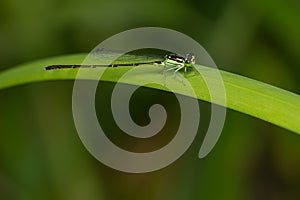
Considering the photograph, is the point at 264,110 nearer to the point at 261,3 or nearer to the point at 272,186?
the point at 261,3

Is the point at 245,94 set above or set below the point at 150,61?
below

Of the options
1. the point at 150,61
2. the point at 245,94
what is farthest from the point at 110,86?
the point at 245,94

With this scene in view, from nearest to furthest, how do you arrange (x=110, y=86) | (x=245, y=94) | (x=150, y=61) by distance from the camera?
(x=245, y=94)
(x=150, y=61)
(x=110, y=86)

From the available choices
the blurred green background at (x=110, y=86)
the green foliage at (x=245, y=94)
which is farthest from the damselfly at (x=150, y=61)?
the blurred green background at (x=110, y=86)

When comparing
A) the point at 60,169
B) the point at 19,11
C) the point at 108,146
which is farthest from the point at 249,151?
the point at 19,11

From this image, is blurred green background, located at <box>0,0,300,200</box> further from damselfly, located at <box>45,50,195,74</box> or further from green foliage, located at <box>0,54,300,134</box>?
green foliage, located at <box>0,54,300,134</box>

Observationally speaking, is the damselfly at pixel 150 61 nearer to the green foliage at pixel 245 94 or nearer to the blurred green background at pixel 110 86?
the green foliage at pixel 245 94

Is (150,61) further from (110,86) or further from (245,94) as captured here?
(110,86)

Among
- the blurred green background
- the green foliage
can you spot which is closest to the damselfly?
the green foliage
